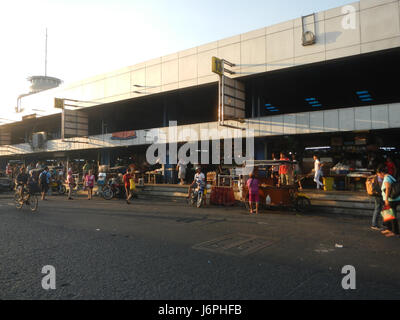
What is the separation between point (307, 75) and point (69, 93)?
25459 mm

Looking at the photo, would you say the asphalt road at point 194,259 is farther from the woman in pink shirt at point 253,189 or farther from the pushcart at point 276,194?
the pushcart at point 276,194

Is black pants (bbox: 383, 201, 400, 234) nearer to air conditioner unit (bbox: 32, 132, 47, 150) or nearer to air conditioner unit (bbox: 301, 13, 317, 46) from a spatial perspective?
air conditioner unit (bbox: 301, 13, 317, 46)

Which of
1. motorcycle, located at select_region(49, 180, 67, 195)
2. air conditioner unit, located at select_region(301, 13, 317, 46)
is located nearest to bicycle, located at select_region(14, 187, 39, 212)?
motorcycle, located at select_region(49, 180, 67, 195)

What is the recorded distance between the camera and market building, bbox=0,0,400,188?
15935 millimetres

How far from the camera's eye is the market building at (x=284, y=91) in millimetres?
15935

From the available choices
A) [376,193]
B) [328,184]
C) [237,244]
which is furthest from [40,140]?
[376,193]

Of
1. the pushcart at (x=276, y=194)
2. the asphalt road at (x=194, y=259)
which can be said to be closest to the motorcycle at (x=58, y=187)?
the asphalt road at (x=194, y=259)

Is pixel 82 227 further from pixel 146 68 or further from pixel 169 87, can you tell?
pixel 146 68

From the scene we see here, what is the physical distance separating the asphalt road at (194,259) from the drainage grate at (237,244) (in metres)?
0.02

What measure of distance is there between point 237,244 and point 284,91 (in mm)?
18939

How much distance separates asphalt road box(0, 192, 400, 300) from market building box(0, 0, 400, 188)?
10.7m

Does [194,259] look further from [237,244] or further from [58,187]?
[58,187]

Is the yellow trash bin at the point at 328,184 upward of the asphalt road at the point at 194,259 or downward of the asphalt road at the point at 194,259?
upward
